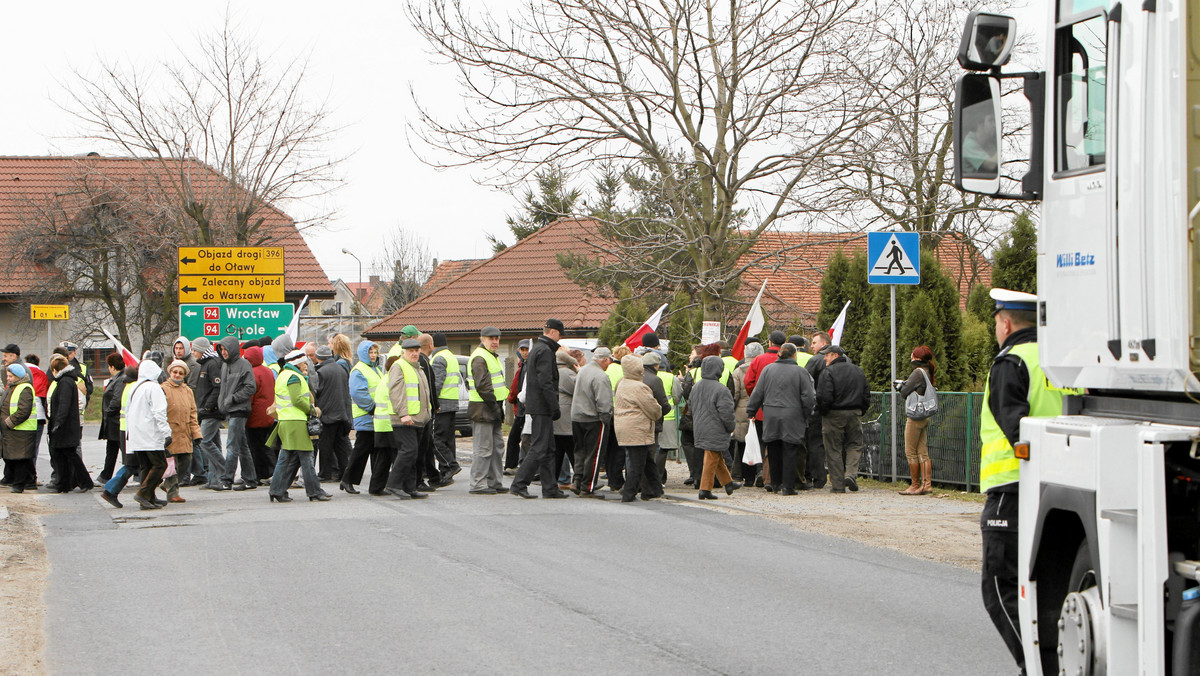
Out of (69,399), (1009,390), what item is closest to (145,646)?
(1009,390)

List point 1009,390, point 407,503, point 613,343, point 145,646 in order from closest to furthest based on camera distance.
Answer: point 1009,390, point 145,646, point 407,503, point 613,343

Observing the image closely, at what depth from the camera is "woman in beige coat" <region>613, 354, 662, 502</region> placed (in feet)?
46.5

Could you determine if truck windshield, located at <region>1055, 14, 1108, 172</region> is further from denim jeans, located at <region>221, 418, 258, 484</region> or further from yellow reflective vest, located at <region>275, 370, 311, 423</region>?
denim jeans, located at <region>221, 418, 258, 484</region>

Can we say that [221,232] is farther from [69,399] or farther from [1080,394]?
[1080,394]

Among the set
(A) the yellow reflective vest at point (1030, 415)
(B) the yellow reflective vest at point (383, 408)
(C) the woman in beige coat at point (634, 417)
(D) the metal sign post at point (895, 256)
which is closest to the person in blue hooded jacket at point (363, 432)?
(B) the yellow reflective vest at point (383, 408)

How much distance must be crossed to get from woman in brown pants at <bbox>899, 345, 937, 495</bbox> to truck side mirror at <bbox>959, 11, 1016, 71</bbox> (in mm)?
9452

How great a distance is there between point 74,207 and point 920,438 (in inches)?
1136

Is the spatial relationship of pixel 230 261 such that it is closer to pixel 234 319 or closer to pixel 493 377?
pixel 234 319

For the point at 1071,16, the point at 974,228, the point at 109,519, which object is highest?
the point at 974,228

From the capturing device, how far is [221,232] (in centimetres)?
3134

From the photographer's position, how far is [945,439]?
15.3 m

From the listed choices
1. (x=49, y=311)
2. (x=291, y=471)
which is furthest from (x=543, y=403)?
(x=49, y=311)

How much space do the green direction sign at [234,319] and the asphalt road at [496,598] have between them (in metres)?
9.49

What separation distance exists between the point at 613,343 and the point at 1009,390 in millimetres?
21007
